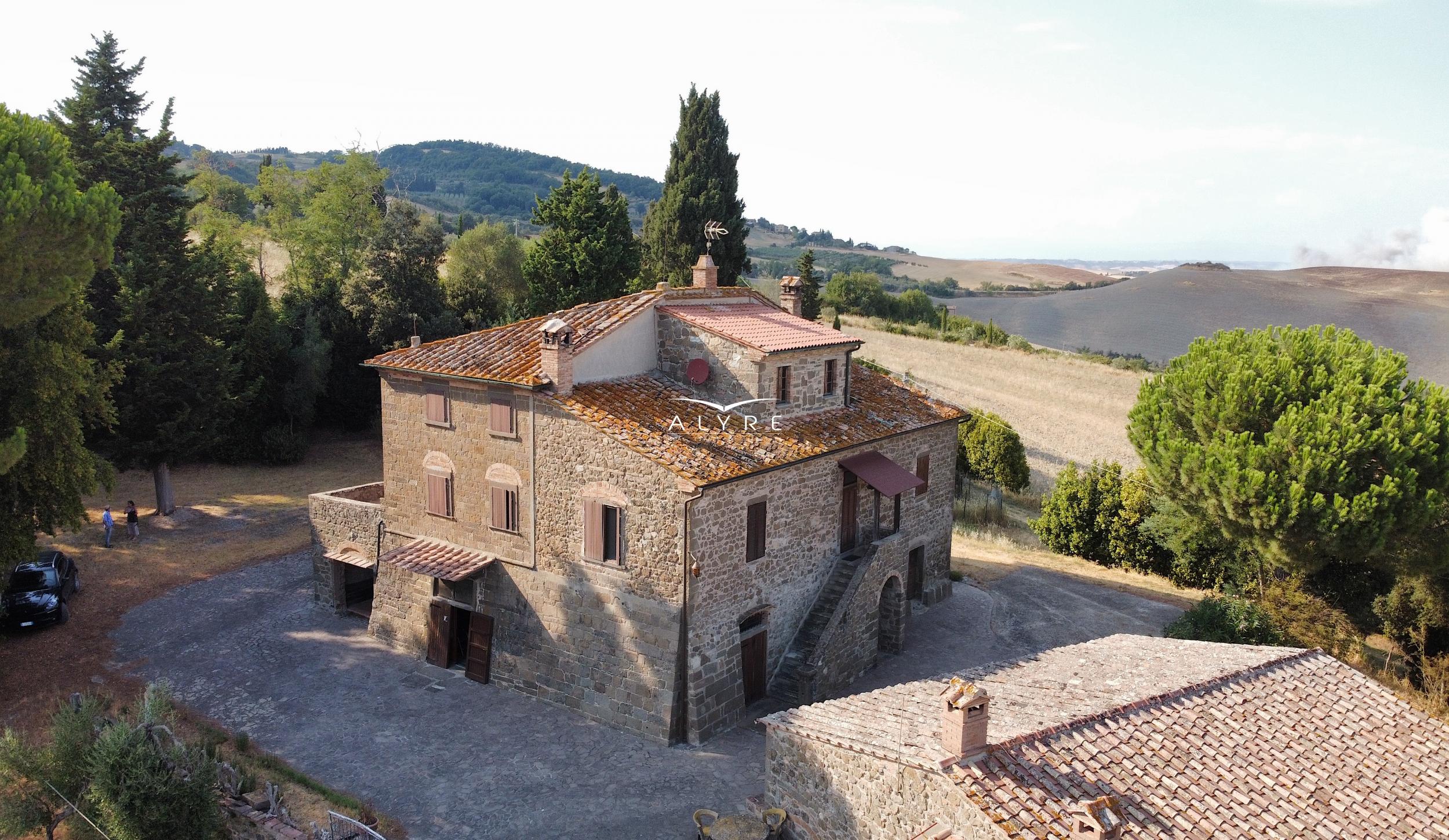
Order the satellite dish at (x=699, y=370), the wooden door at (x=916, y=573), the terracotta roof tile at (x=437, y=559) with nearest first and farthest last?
the terracotta roof tile at (x=437, y=559) → the satellite dish at (x=699, y=370) → the wooden door at (x=916, y=573)

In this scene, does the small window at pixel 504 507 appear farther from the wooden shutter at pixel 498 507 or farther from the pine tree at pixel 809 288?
the pine tree at pixel 809 288

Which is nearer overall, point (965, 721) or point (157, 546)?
point (965, 721)

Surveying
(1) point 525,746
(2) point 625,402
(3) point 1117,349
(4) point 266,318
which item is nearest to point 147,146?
(4) point 266,318

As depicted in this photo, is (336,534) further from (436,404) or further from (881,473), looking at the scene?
(881,473)

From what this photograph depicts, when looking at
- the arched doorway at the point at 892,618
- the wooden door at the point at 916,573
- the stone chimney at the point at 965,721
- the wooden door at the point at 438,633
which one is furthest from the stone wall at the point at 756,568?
the stone chimney at the point at 965,721

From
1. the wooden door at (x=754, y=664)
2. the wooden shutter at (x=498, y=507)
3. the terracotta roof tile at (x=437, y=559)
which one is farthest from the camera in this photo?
the wooden shutter at (x=498, y=507)

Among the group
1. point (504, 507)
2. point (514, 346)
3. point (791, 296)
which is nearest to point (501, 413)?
point (514, 346)

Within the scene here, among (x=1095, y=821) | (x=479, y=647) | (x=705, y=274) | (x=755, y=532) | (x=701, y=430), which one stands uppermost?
(x=705, y=274)
